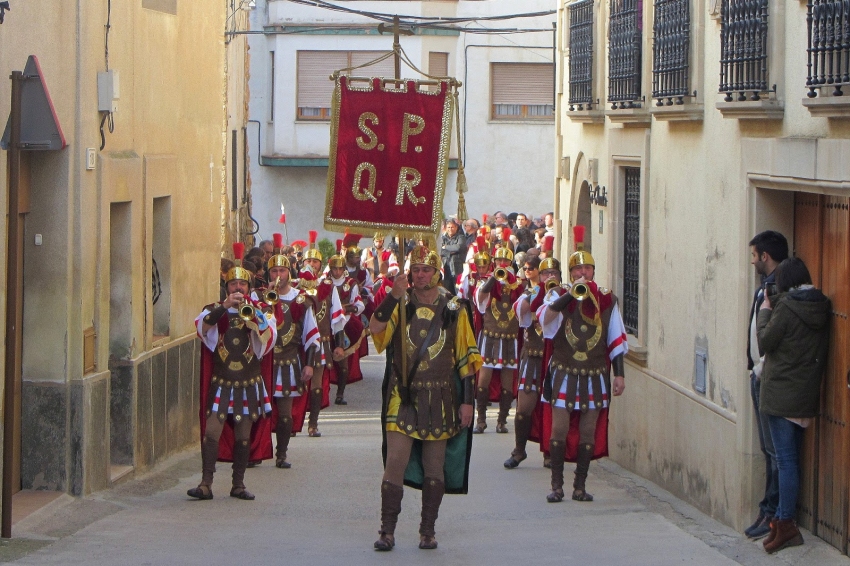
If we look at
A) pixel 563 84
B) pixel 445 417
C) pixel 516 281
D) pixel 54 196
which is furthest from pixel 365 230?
pixel 563 84

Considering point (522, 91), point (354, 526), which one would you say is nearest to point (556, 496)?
point (354, 526)

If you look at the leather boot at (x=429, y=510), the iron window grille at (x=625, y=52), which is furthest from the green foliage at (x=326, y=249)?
the leather boot at (x=429, y=510)

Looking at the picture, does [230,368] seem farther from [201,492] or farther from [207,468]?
[201,492]

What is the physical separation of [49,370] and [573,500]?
4.08m

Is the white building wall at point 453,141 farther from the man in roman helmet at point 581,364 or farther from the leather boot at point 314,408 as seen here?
the man in roman helmet at point 581,364

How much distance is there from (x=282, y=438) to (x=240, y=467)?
189 cm

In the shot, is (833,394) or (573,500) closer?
(833,394)

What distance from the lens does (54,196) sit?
30.7ft

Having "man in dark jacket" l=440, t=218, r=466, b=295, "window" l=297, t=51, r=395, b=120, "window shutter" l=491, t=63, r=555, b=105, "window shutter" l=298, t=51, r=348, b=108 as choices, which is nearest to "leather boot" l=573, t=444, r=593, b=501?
"man in dark jacket" l=440, t=218, r=466, b=295

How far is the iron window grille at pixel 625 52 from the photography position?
41.1ft

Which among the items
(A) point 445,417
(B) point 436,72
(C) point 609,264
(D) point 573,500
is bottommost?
(D) point 573,500

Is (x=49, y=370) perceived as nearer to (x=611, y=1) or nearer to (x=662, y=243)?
(x=662, y=243)

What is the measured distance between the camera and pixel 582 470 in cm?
1038

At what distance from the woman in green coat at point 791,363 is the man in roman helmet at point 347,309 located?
340 inches
